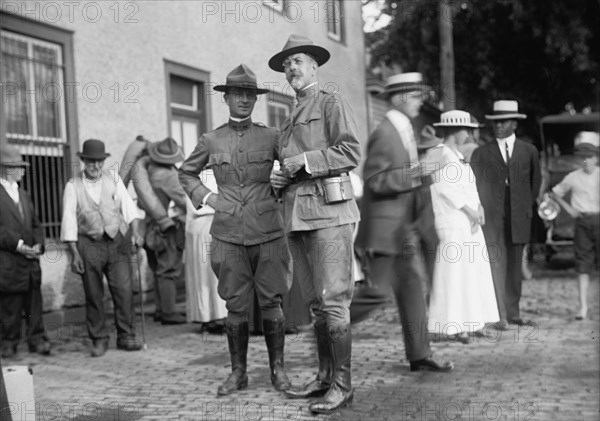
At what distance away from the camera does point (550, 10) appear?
72.8 feet

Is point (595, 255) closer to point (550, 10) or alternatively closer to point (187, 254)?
point (187, 254)

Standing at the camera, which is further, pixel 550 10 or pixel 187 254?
pixel 550 10

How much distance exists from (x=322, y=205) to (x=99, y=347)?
3407mm

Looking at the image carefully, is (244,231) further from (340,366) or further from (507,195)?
(507,195)

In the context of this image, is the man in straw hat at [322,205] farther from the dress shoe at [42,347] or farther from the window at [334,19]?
the window at [334,19]

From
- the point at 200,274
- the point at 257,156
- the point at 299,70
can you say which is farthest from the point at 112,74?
the point at 299,70

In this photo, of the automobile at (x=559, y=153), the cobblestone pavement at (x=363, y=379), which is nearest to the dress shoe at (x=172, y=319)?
the cobblestone pavement at (x=363, y=379)

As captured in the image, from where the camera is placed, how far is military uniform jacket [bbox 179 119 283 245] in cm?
619

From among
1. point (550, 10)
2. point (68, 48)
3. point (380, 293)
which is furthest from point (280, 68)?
point (550, 10)

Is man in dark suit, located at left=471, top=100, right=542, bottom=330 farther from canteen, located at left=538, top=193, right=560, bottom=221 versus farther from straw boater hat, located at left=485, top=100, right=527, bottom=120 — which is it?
canteen, located at left=538, top=193, right=560, bottom=221

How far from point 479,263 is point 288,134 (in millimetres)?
2682

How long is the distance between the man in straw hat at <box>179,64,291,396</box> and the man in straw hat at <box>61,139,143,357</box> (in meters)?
2.21

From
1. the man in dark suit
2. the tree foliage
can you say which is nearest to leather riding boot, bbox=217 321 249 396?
the man in dark suit

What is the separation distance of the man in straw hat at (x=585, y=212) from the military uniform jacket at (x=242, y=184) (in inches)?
171
